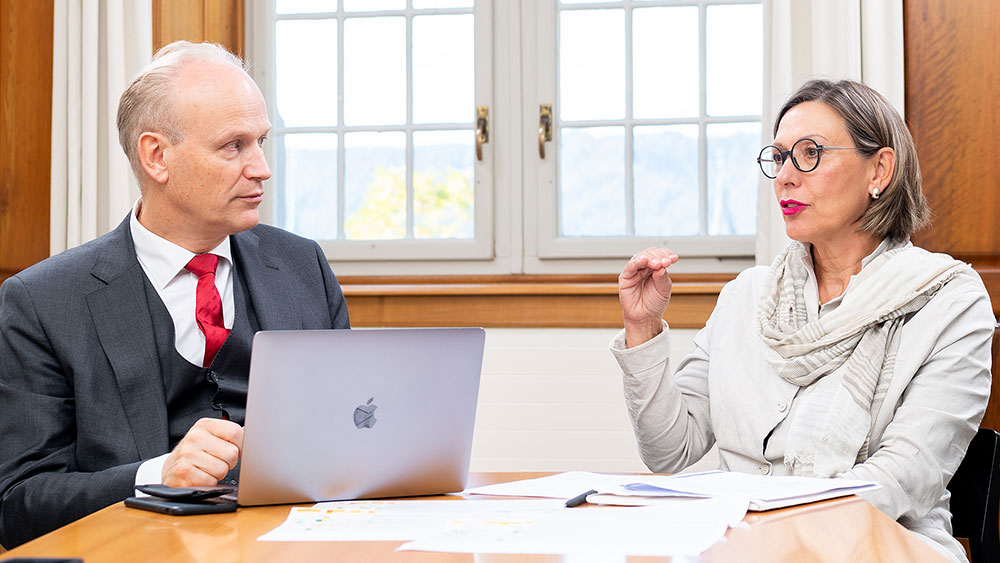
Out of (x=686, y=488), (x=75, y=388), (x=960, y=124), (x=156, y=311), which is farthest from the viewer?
(x=960, y=124)

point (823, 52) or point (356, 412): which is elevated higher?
point (823, 52)

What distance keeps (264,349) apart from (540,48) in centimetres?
201

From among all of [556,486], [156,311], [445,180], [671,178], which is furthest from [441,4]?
[556,486]

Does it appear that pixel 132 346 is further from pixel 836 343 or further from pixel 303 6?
pixel 303 6

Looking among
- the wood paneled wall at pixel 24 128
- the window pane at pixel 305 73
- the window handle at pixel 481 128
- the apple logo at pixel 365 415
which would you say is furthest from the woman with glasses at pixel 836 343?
the wood paneled wall at pixel 24 128

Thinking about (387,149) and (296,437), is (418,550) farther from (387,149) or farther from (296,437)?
(387,149)

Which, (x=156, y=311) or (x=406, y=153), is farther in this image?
(x=406, y=153)

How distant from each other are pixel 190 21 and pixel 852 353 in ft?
6.99

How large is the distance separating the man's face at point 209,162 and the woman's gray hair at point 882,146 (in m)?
1.07

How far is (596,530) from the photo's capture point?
991mm

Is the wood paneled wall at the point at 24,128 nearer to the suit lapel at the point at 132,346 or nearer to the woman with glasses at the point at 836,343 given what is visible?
the suit lapel at the point at 132,346

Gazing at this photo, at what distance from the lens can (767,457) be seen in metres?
1.68

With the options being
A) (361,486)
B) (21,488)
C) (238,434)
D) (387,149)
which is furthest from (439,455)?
(387,149)

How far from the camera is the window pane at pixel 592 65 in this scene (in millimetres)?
2873
